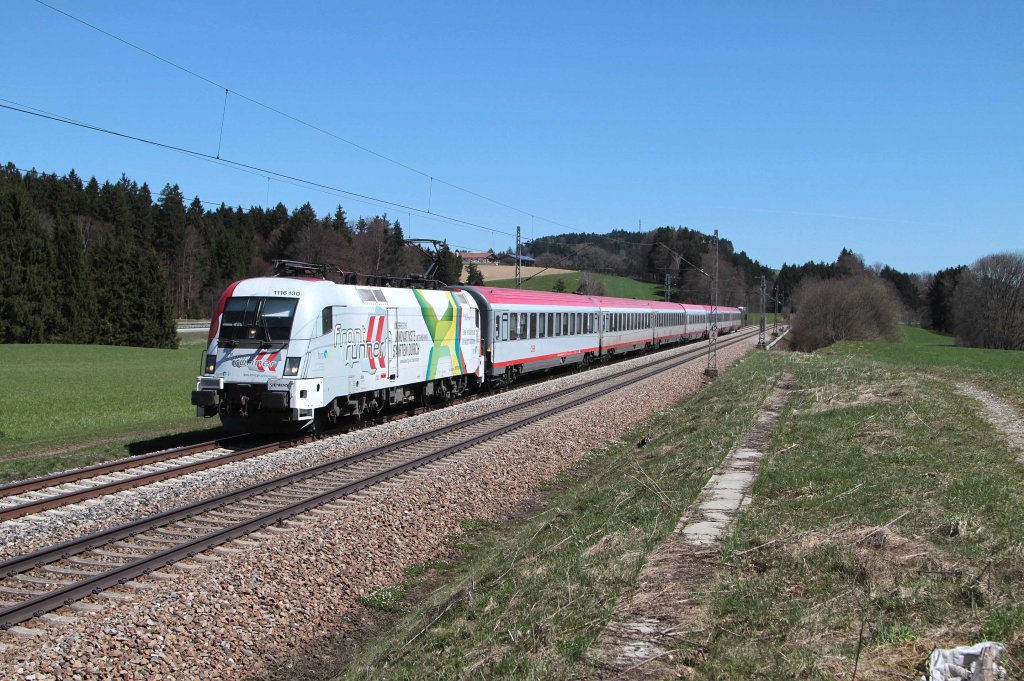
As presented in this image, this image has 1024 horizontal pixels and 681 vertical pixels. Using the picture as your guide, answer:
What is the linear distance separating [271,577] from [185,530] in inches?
96.0

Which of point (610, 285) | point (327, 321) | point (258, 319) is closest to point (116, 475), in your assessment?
point (258, 319)

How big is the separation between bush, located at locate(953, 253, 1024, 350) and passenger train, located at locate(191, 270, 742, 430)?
6039cm

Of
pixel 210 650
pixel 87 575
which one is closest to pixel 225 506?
pixel 87 575

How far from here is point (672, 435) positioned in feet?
59.0

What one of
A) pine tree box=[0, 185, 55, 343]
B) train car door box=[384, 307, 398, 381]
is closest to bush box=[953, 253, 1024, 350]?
train car door box=[384, 307, 398, 381]

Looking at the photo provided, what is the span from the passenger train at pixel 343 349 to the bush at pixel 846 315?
A: 158 feet

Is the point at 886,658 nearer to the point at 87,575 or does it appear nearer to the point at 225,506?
the point at 87,575

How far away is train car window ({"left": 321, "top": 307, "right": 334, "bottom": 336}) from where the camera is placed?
17.0m

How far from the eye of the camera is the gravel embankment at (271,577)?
268 inches

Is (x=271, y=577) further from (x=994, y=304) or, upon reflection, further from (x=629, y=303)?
(x=994, y=304)

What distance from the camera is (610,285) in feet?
385

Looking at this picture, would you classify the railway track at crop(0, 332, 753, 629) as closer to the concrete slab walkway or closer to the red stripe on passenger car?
the concrete slab walkway

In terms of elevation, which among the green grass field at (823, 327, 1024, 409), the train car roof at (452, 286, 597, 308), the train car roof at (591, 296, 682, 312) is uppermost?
the train car roof at (591, 296, 682, 312)

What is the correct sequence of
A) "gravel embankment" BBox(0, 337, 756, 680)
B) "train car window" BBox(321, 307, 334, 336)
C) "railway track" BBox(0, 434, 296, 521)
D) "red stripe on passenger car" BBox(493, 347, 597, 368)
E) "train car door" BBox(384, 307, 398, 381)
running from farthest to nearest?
"red stripe on passenger car" BBox(493, 347, 597, 368) < "train car door" BBox(384, 307, 398, 381) < "train car window" BBox(321, 307, 334, 336) < "railway track" BBox(0, 434, 296, 521) < "gravel embankment" BBox(0, 337, 756, 680)
